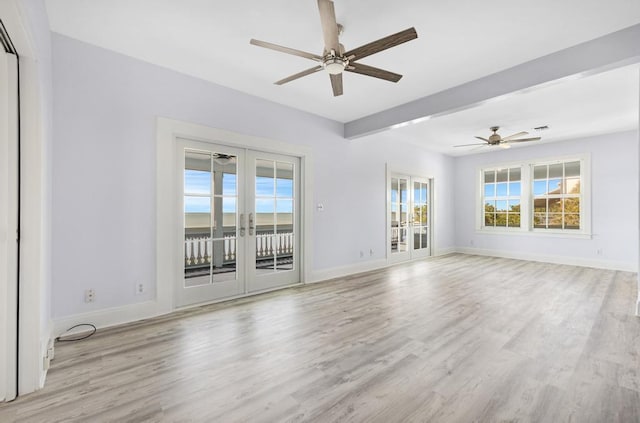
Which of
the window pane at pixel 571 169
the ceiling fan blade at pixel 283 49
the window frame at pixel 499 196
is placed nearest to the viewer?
the ceiling fan blade at pixel 283 49

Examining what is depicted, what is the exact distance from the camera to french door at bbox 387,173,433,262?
6535 mm

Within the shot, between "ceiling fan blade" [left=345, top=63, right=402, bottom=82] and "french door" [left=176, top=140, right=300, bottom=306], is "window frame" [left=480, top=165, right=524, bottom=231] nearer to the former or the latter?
"french door" [left=176, top=140, right=300, bottom=306]

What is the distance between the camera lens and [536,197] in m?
7.11

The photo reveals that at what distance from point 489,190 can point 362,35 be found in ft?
21.8

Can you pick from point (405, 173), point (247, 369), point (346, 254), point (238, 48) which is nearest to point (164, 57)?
point (238, 48)

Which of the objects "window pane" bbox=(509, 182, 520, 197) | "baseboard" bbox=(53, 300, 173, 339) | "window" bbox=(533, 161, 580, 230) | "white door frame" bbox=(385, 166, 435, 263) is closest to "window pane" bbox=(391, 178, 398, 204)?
"white door frame" bbox=(385, 166, 435, 263)

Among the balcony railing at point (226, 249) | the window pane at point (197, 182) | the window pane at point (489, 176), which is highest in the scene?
the window pane at point (489, 176)

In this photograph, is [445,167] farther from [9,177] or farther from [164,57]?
[9,177]

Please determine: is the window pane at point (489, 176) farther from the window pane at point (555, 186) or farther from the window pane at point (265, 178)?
the window pane at point (265, 178)

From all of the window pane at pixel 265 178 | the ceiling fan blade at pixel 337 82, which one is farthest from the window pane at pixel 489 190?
the ceiling fan blade at pixel 337 82

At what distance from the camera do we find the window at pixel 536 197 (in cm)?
652

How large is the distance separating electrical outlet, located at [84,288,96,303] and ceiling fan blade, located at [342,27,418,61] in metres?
3.27

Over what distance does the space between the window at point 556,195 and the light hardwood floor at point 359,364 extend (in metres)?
3.30

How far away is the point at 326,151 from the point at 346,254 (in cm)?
190
